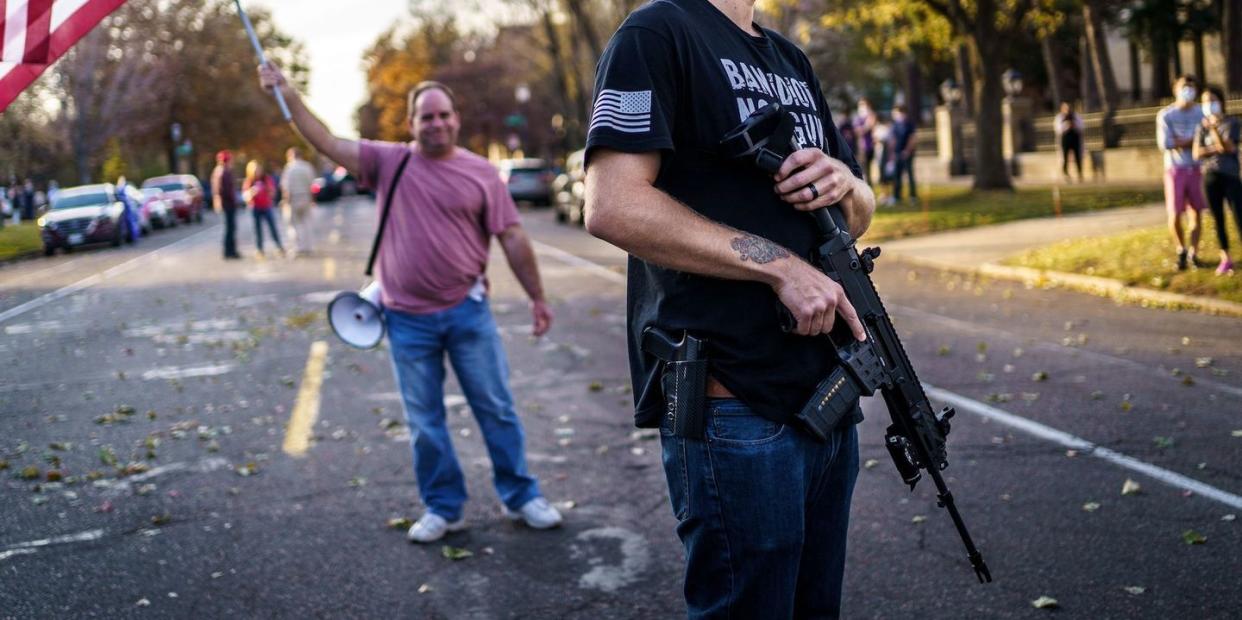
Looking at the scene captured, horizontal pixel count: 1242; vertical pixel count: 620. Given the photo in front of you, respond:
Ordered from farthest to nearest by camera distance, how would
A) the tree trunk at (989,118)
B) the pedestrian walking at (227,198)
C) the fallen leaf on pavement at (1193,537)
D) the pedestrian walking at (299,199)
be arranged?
the tree trunk at (989,118), the pedestrian walking at (299,199), the pedestrian walking at (227,198), the fallen leaf on pavement at (1193,537)

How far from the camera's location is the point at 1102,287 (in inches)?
536

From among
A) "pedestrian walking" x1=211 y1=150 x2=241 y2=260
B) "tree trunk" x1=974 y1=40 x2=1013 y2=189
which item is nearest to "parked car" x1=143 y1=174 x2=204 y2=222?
"pedestrian walking" x1=211 y1=150 x2=241 y2=260

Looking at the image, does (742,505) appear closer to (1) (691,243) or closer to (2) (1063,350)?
(1) (691,243)

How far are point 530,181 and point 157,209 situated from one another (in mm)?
12276

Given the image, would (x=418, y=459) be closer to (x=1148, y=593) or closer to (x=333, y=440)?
(x=333, y=440)

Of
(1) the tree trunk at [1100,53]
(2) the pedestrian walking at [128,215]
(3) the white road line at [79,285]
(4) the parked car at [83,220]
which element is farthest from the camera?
(2) the pedestrian walking at [128,215]

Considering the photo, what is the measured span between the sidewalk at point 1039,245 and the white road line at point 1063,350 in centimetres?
215

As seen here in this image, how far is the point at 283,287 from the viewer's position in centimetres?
1805

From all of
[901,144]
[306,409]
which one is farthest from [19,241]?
[306,409]

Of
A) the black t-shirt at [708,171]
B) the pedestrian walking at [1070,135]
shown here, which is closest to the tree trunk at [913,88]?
the pedestrian walking at [1070,135]

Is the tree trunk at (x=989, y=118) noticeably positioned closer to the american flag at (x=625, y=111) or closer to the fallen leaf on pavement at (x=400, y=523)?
the fallen leaf on pavement at (x=400, y=523)

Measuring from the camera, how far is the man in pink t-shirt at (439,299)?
19.1ft

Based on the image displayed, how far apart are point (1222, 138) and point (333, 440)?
935 centimetres

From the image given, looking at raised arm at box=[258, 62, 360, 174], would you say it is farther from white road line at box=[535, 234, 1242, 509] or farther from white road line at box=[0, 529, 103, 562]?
white road line at box=[535, 234, 1242, 509]
